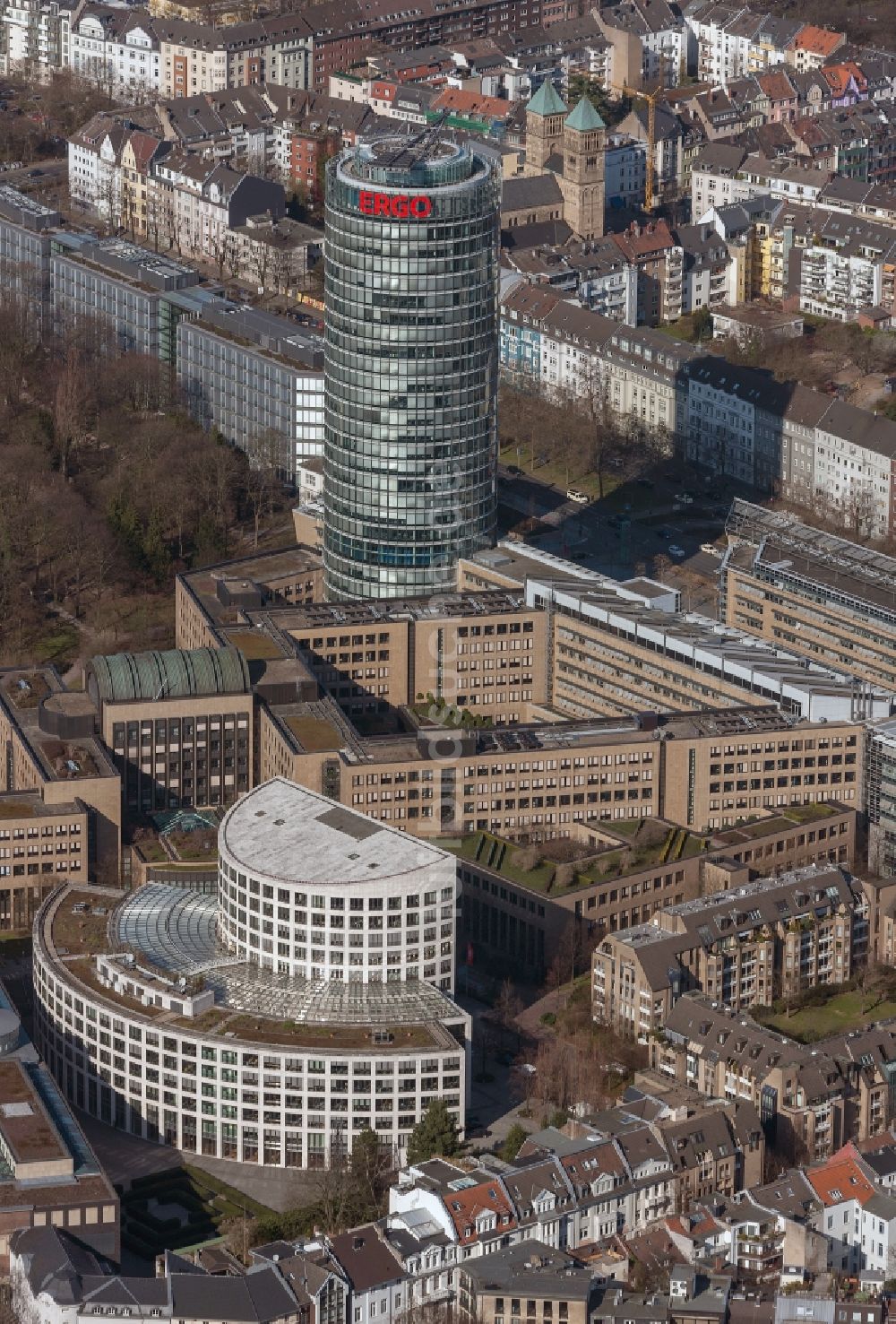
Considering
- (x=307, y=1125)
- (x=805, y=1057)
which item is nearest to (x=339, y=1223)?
(x=307, y=1125)

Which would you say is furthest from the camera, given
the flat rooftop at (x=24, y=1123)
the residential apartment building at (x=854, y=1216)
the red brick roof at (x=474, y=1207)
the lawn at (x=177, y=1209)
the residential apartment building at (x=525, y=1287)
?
the lawn at (x=177, y=1209)

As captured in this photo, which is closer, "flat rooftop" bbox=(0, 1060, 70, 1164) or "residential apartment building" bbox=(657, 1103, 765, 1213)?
"flat rooftop" bbox=(0, 1060, 70, 1164)

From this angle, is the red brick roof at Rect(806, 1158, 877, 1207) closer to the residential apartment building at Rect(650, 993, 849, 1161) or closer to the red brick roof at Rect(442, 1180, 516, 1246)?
the residential apartment building at Rect(650, 993, 849, 1161)

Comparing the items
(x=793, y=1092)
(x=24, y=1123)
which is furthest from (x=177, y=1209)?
(x=793, y=1092)

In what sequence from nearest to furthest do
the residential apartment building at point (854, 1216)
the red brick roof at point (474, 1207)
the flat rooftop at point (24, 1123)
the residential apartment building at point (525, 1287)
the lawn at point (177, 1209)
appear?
the residential apartment building at point (525, 1287)
the red brick roof at point (474, 1207)
the residential apartment building at point (854, 1216)
the flat rooftop at point (24, 1123)
the lawn at point (177, 1209)

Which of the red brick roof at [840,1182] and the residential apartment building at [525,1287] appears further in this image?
the red brick roof at [840,1182]

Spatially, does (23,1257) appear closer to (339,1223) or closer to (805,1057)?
(339,1223)

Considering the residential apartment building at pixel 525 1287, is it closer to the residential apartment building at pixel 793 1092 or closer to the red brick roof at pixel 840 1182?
the red brick roof at pixel 840 1182

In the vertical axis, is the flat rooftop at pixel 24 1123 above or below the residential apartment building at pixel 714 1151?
above

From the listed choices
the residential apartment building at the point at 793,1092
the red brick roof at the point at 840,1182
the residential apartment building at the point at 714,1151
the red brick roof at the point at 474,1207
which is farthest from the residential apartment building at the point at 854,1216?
the red brick roof at the point at 474,1207

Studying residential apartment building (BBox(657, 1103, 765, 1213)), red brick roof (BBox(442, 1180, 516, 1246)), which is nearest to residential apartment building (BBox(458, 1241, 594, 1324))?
red brick roof (BBox(442, 1180, 516, 1246))

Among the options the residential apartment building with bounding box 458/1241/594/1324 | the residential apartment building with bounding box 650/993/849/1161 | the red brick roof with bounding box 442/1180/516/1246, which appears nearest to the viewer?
the residential apartment building with bounding box 458/1241/594/1324
